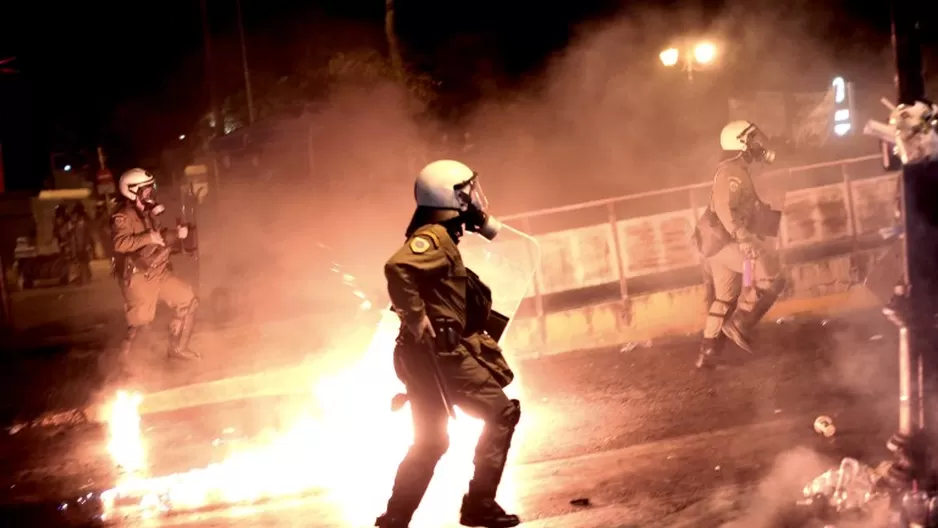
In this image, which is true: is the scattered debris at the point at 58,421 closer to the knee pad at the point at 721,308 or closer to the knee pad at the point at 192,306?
the knee pad at the point at 192,306

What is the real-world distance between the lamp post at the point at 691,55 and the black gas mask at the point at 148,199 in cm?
1013

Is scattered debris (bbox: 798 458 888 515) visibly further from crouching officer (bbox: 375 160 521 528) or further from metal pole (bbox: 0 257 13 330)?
metal pole (bbox: 0 257 13 330)

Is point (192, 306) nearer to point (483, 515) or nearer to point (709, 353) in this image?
point (709, 353)

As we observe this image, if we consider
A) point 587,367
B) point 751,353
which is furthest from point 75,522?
point 751,353

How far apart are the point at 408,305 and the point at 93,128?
3114 centimetres

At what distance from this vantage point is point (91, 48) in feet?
96.3

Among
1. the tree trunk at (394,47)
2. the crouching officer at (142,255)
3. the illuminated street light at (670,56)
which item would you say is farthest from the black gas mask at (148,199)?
the illuminated street light at (670,56)

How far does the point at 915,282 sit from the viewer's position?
4.20 metres

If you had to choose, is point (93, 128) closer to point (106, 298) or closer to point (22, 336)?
point (106, 298)

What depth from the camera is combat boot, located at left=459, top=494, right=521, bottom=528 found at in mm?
4461

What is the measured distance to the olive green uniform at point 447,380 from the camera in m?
4.27

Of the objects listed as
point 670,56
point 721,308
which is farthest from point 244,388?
point 670,56

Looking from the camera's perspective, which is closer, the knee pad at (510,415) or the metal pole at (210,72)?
the knee pad at (510,415)

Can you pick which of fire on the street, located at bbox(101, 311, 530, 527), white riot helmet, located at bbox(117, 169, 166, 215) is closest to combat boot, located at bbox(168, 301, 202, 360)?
white riot helmet, located at bbox(117, 169, 166, 215)
